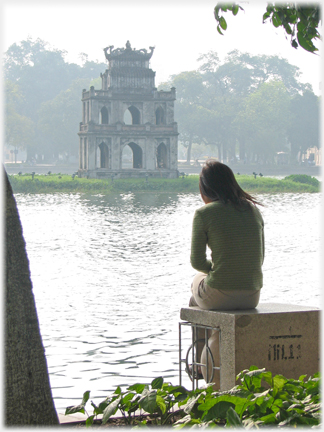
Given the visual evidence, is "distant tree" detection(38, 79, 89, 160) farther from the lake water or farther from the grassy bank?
the lake water

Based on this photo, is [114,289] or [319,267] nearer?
[114,289]

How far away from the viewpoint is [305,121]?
87562 millimetres

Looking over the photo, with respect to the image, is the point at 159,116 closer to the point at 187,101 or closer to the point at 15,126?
the point at 15,126

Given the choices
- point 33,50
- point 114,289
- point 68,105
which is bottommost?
point 114,289

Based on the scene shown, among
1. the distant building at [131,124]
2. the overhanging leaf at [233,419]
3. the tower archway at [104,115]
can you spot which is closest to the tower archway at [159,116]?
the distant building at [131,124]

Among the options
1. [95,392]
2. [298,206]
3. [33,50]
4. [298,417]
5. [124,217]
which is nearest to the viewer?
[298,417]

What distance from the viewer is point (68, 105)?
8894cm

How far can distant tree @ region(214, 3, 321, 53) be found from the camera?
538 cm

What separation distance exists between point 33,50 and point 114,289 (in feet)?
352

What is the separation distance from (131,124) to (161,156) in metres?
3.34

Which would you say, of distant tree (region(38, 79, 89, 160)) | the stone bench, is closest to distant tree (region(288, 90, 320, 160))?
distant tree (region(38, 79, 89, 160))

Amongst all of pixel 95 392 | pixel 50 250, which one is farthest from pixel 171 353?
pixel 50 250

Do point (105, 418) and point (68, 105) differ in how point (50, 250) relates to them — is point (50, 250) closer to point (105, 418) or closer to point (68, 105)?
point (105, 418)

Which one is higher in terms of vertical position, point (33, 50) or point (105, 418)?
point (33, 50)
